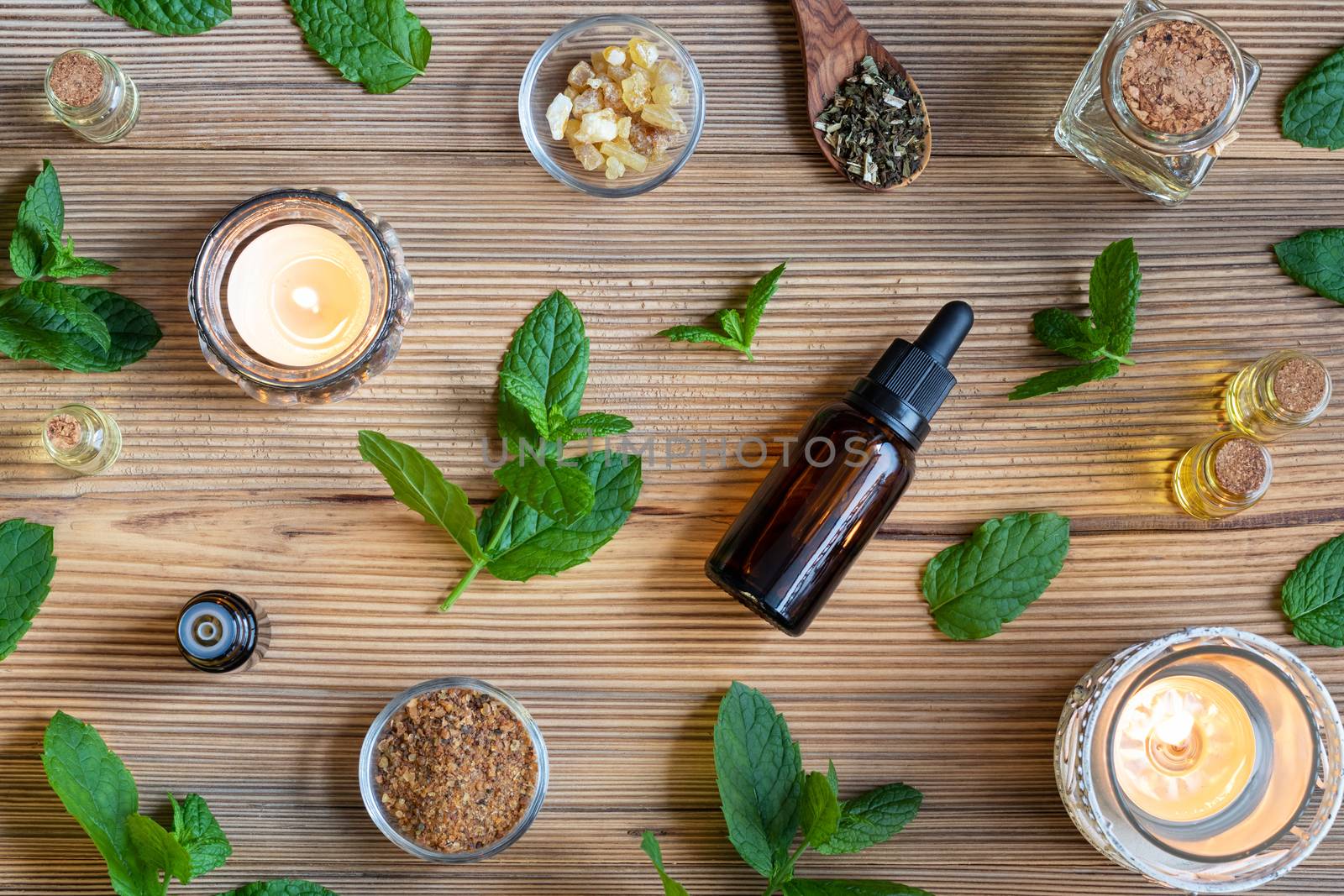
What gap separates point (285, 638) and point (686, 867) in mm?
591

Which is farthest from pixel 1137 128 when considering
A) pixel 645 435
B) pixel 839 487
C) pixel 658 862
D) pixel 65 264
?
pixel 65 264

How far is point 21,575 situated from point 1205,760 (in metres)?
1.47

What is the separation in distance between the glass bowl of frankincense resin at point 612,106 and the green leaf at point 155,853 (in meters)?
0.91

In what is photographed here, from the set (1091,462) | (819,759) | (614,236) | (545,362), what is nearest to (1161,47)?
(1091,462)

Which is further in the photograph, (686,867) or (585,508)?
(686,867)

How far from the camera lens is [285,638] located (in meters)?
1.21

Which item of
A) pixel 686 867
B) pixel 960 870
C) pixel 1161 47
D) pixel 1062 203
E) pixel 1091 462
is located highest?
pixel 1161 47

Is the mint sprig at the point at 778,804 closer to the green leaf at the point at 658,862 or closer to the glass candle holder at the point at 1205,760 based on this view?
the green leaf at the point at 658,862

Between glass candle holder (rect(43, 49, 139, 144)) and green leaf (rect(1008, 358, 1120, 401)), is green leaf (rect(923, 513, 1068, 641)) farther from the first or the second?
glass candle holder (rect(43, 49, 139, 144))

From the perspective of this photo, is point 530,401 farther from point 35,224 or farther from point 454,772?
point 35,224

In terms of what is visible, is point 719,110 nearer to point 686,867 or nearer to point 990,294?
point 990,294

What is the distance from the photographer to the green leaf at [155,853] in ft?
3.62

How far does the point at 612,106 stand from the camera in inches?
46.0

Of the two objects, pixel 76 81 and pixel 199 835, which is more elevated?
pixel 76 81
